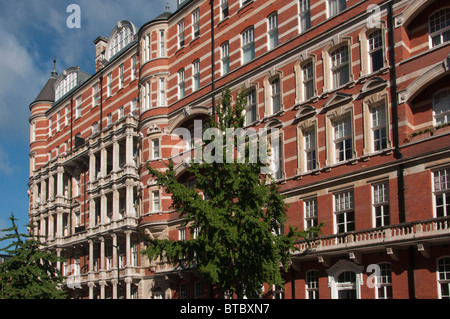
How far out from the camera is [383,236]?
23938 mm

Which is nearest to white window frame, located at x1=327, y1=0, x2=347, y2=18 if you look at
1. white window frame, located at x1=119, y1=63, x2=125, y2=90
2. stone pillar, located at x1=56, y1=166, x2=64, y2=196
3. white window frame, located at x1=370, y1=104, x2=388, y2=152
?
white window frame, located at x1=370, y1=104, x2=388, y2=152

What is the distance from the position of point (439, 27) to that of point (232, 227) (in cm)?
1262

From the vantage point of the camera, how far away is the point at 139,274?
4153cm

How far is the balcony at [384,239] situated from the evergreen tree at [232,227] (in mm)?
1547

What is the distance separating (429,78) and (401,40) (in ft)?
8.19

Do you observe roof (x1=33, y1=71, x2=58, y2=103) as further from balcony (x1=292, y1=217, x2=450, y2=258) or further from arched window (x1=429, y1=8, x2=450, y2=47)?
arched window (x1=429, y1=8, x2=450, y2=47)

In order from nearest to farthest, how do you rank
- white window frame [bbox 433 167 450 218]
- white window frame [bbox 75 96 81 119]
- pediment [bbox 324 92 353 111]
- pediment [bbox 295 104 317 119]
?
white window frame [bbox 433 167 450 218]
pediment [bbox 324 92 353 111]
pediment [bbox 295 104 317 119]
white window frame [bbox 75 96 81 119]

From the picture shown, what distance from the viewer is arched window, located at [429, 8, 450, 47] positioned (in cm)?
2453

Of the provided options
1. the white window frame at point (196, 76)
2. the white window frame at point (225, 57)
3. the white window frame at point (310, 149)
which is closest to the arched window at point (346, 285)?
the white window frame at point (310, 149)

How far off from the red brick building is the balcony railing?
55 mm

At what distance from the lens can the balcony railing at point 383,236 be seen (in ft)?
71.8

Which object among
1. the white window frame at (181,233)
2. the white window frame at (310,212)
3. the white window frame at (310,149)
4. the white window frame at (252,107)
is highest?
the white window frame at (252,107)

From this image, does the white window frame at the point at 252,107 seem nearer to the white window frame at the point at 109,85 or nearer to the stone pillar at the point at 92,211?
the stone pillar at the point at 92,211
